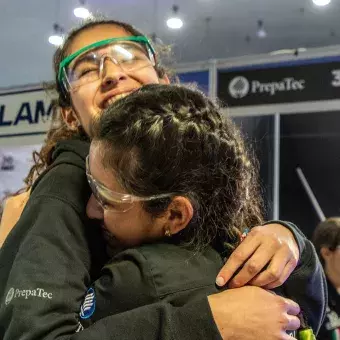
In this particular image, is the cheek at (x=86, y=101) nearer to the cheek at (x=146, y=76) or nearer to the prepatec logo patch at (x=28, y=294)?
the cheek at (x=146, y=76)

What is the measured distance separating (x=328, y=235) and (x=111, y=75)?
6.65ft

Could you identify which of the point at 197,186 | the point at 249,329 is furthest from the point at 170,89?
the point at 249,329

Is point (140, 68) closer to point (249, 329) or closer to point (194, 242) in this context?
point (194, 242)

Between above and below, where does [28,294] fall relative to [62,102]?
below

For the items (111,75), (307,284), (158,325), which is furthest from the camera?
(111,75)

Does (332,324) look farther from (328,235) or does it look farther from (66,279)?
(66,279)

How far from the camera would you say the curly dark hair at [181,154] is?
83 cm

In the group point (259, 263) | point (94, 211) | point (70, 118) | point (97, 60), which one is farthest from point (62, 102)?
point (259, 263)

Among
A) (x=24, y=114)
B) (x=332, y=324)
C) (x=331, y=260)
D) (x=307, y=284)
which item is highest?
(x=24, y=114)

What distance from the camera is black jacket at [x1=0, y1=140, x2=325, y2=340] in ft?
2.39

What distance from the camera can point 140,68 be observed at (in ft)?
4.17

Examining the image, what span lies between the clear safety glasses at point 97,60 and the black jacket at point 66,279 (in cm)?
30

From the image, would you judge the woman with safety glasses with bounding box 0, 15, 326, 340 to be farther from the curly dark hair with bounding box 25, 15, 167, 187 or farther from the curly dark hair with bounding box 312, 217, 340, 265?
the curly dark hair with bounding box 312, 217, 340, 265

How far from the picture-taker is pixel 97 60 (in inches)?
48.9
